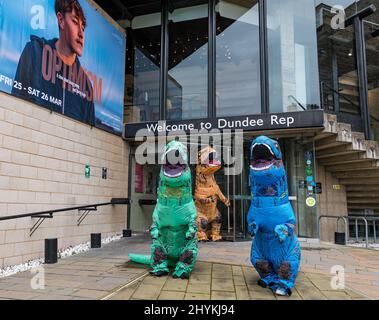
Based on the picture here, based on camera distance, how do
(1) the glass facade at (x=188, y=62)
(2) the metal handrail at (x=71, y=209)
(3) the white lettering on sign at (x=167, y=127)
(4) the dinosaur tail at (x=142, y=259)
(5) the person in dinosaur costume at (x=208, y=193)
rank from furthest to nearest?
(1) the glass facade at (x=188, y=62) → (3) the white lettering on sign at (x=167, y=127) → (5) the person in dinosaur costume at (x=208, y=193) → (4) the dinosaur tail at (x=142, y=259) → (2) the metal handrail at (x=71, y=209)

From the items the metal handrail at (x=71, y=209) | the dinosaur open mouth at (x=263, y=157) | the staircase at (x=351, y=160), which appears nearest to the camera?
the dinosaur open mouth at (x=263, y=157)

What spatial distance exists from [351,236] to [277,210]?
874 centimetres

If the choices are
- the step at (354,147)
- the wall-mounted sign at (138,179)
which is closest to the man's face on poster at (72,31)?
the wall-mounted sign at (138,179)

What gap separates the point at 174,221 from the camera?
466 cm

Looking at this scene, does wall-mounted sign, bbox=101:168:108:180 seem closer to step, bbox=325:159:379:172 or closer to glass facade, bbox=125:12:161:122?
glass facade, bbox=125:12:161:122

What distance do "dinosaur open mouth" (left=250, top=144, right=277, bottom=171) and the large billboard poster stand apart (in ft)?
13.3

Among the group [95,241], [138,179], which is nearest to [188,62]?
[138,179]

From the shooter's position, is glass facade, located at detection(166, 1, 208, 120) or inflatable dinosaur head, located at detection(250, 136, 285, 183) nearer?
inflatable dinosaur head, located at detection(250, 136, 285, 183)

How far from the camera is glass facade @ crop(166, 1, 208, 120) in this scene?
9.20 m

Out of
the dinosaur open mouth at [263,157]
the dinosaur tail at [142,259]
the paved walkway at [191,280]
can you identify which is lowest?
the paved walkway at [191,280]

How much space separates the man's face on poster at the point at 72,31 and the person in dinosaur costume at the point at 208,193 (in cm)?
362

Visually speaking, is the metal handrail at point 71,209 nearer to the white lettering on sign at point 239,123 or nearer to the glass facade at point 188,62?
the glass facade at point 188,62

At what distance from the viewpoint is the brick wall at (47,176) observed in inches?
210

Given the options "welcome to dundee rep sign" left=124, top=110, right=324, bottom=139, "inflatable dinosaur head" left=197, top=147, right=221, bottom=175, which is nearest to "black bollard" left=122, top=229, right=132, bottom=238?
"welcome to dundee rep sign" left=124, top=110, right=324, bottom=139
